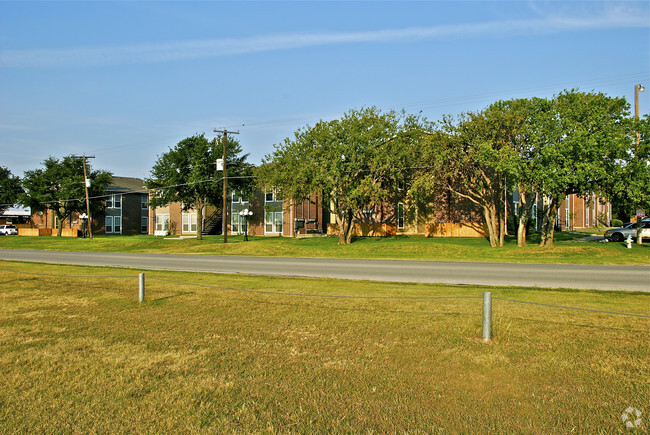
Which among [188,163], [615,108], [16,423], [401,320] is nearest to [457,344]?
[401,320]

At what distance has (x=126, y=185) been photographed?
258 ft

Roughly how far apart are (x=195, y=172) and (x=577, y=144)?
3440 cm

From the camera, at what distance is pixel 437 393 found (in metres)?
5.61

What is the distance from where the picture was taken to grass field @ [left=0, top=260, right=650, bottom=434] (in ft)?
16.3

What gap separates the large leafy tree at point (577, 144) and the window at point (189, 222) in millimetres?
44435

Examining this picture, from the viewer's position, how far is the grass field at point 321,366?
498cm

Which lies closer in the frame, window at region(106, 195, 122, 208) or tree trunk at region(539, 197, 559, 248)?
tree trunk at region(539, 197, 559, 248)

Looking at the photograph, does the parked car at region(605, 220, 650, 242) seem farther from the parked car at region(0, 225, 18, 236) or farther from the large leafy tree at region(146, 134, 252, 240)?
the parked car at region(0, 225, 18, 236)

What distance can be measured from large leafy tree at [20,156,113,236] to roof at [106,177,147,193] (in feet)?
20.8

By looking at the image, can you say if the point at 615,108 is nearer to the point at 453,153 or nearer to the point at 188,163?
the point at 453,153

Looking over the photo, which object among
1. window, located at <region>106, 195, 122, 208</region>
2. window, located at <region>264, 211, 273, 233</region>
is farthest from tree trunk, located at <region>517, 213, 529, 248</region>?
window, located at <region>106, 195, 122, 208</region>

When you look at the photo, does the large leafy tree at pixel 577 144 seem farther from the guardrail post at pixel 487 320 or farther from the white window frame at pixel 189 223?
the white window frame at pixel 189 223

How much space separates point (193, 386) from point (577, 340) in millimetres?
5774

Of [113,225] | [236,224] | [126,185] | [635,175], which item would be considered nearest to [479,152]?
[635,175]
